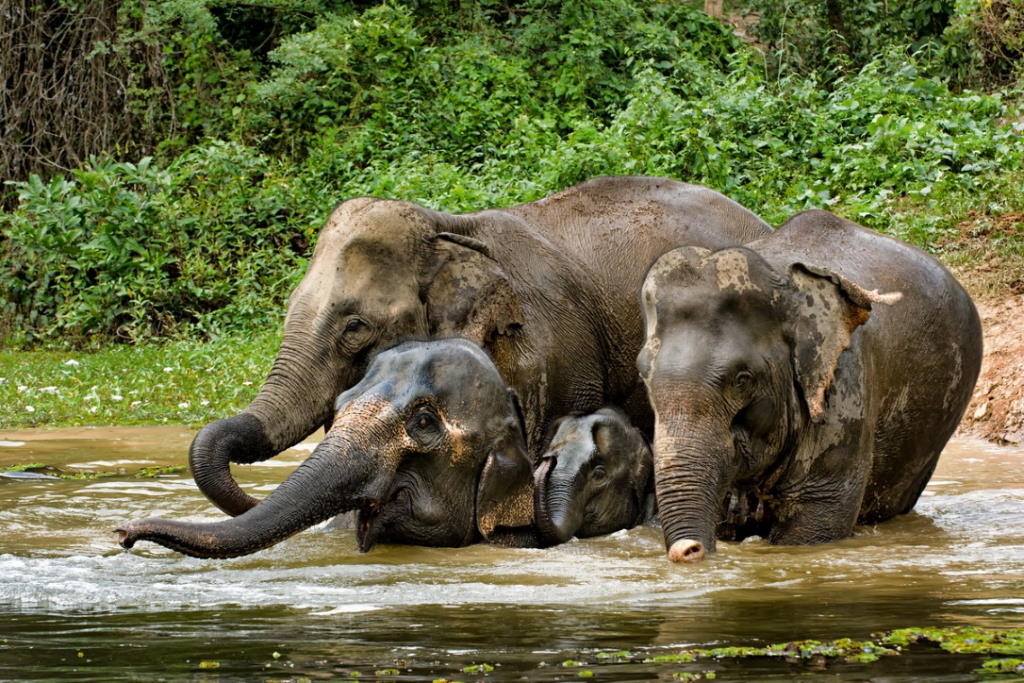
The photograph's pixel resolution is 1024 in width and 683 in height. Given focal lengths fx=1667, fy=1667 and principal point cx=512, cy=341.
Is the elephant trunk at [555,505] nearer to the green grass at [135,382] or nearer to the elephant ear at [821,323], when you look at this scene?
the elephant ear at [821,323]

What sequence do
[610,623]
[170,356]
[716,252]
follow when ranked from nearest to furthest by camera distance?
1. [610,623]
2. [716,252]
3. [170,356]

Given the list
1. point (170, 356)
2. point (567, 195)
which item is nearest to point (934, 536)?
point (567, 195)

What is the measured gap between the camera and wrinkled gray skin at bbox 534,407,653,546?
715 cm

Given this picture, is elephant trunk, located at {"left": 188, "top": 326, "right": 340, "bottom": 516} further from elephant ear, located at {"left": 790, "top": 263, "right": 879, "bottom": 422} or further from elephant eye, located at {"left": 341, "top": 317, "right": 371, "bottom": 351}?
elephant ear, located at {"left": 790, "top": 263, "right": 879, "bottom": 422}

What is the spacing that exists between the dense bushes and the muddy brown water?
686cm

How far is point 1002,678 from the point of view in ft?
13.3

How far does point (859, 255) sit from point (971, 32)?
448 inches

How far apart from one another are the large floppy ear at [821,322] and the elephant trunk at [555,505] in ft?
3.67

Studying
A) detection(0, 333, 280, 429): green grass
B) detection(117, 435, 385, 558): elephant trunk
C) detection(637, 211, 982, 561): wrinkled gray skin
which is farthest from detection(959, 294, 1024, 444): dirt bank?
detection(117, 435, 385, 558): elephant trunk

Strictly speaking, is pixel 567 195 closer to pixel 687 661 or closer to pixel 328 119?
→ pixel 687 661

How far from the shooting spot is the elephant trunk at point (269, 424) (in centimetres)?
689

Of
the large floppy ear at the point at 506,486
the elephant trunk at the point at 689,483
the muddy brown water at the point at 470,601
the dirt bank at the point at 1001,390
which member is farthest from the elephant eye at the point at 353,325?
the dirt bank at the point at 1001,390

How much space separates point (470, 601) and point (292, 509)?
0.87 metres

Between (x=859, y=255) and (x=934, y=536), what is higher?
(x=859, y=255)
